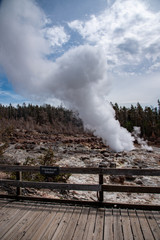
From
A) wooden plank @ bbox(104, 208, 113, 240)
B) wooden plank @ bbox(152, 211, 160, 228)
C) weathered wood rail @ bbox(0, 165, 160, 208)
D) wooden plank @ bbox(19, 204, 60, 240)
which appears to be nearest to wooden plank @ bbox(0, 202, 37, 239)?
wooden plank @ bbox(19, 204, 60, 240)

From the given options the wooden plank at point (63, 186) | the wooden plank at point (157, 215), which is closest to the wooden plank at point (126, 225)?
the wooden plank at point (157, 215)

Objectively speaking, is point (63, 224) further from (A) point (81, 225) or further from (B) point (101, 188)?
(B) point (101, 188)

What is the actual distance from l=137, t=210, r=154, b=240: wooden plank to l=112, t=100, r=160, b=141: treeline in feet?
126

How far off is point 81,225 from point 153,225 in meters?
1.40

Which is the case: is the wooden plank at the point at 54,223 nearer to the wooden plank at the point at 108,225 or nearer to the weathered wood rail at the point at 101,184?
the weathered wood rail at the point at 101,184

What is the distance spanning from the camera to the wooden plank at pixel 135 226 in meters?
2.76

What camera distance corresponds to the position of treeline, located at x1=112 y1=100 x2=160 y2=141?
42.8 m

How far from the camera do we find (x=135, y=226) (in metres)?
3.01

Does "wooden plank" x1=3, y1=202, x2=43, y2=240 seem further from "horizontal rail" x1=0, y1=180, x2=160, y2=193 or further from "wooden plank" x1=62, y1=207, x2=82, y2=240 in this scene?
"wooden plank" x1=62, y1=207, x2=82, y2=240

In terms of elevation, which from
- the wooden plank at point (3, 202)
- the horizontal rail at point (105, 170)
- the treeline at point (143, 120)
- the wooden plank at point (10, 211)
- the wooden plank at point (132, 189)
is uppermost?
the treeline at point (143, 120)

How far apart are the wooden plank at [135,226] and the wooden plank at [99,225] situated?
0.58 m

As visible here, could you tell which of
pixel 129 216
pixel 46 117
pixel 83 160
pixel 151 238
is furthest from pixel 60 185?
pixel 46 117

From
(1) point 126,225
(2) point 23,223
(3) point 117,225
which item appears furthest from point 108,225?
(2) point 23,223

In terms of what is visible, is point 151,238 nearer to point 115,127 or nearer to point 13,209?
point 13,209
